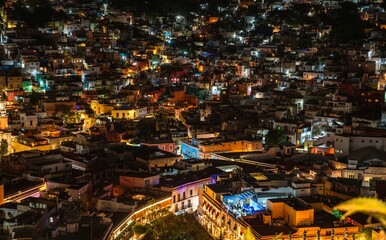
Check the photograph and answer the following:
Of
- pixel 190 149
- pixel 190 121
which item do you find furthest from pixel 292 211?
pixel 190 121

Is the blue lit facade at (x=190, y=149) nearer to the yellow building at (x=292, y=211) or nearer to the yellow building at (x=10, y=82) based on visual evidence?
the yellow building at (x=292, y=211)

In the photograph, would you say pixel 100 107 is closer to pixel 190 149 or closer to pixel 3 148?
pixel 190 149

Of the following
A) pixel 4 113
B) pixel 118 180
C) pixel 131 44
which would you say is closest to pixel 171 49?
pixel 131 44

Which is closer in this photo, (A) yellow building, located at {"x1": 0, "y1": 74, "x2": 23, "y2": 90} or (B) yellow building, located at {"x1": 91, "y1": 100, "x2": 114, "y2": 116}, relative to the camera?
(B) yellow building, located at {"x1": 91, "y1": 100, "x2": 114, "y2": 116}

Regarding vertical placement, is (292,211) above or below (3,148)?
below

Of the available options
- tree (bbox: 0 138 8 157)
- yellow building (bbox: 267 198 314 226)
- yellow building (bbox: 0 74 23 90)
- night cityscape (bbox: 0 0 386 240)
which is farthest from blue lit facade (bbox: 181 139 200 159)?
yellow building (bbox: 0 74 23 90)

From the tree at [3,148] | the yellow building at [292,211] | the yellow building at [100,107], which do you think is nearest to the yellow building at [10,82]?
the yellow building at [100,107]

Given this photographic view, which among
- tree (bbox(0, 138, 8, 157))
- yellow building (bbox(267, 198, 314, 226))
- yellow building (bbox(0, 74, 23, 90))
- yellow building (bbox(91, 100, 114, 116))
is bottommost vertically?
yellow building (bbox(267, 198, 314, 226))

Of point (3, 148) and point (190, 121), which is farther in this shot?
point (190, 121)

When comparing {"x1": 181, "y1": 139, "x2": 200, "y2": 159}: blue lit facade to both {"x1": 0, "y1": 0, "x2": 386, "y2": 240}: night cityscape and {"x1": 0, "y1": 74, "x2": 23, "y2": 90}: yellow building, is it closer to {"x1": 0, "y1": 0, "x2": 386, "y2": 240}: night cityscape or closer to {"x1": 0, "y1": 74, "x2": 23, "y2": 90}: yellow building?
{"x1": 0, "y1": 0, "x2": 386, "y2": 240}: night cityscape
